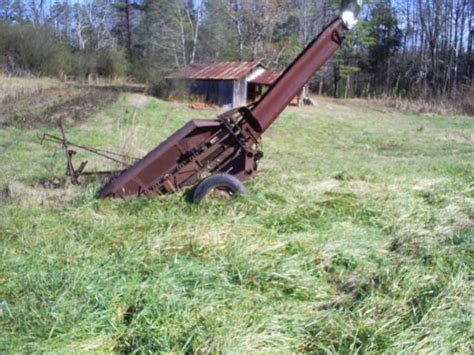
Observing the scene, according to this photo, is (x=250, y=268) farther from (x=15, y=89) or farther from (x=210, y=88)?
(x=210, y=88)

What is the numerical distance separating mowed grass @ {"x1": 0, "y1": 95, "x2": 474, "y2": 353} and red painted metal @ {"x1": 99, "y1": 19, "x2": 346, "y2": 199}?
0.22m

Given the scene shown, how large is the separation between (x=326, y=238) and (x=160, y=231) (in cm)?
155

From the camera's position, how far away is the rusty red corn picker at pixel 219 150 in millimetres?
5449

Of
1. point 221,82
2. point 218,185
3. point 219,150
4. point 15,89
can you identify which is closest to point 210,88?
point 221,82

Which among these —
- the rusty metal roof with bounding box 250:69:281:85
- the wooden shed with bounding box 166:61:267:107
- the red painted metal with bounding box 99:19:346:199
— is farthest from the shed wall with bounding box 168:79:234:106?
the red painted metal with bounding box 99:19:346:199

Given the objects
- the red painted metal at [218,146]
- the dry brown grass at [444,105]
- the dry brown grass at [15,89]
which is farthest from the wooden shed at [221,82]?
the red painted metal at [218,146]

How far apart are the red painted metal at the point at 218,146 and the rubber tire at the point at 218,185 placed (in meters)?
0.39

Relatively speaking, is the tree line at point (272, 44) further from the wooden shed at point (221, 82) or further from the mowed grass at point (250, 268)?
the mowed grass at point (250, 268)

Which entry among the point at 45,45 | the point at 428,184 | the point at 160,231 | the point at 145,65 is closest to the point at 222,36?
the point at 145,65

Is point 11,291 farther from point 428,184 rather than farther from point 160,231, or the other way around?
point 428,184

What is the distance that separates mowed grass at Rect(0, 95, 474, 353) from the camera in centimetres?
273

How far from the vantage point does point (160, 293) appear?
3082 mm

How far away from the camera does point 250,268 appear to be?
3607 millimetres

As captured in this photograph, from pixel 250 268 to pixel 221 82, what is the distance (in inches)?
748
